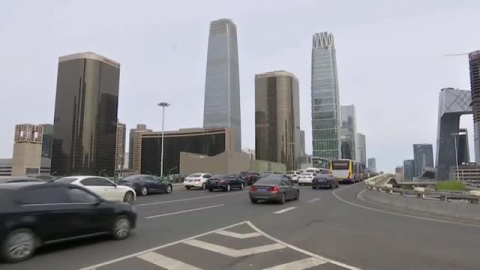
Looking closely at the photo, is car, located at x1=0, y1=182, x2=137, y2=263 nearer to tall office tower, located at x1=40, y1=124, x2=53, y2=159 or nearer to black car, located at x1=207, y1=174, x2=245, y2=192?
black car, located at x1=207, y1=174, x2=245, y2=192

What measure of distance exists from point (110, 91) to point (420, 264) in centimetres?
8346

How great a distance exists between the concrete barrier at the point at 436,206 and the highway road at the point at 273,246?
1.69m

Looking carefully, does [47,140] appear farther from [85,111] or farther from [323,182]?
[323,182]

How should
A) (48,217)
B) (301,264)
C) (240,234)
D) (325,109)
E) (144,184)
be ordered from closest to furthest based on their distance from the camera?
(301,264) < (48,217) < (240,234) < (144,184) < (325,109)

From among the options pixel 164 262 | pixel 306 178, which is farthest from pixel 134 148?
pixel 164 262

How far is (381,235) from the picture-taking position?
501 inches

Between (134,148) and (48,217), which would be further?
(134,148)

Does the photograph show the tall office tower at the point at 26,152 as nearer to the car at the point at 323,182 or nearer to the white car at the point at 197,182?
the white car at the point at 197,182

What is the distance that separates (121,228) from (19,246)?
9.68 ft

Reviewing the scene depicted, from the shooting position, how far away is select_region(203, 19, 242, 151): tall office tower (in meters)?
168

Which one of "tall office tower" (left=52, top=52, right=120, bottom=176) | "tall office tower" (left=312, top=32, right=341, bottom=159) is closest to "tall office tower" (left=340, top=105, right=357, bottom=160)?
"tall office tower" (left=312, top=32, right=341, bottom=159)

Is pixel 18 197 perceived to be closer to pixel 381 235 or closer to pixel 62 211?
pixel 62 211

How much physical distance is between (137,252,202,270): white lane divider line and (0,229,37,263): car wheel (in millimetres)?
2191

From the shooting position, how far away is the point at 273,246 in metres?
10.5
